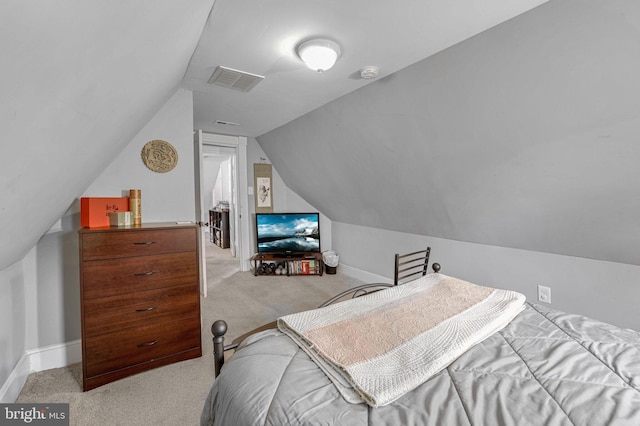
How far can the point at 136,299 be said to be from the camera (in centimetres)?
209

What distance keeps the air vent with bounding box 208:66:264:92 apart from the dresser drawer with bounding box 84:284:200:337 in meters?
1.71

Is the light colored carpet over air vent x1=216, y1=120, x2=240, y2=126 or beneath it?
beneath

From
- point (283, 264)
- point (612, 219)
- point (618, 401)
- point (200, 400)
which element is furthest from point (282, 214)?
point (618, 401)

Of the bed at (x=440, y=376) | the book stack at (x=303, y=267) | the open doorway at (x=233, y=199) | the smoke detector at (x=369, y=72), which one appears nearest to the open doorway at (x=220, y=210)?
the open doorway at (x=233, y=199)

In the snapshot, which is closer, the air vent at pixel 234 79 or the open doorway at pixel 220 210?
the air vent at pixel 234 79

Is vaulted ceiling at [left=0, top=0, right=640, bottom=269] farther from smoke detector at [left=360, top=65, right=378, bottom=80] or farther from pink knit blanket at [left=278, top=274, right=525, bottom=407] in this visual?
pink knit blanket at [left=278, top=274, right=525, bottom=407]

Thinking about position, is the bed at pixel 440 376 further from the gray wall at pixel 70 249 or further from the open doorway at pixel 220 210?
the open doorway at pixel 220 210

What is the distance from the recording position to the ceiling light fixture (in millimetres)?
1905

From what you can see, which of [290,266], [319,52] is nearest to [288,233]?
[290,266]

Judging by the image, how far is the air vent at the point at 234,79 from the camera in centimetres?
236

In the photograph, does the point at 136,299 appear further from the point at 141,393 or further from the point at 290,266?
the point at 290,266

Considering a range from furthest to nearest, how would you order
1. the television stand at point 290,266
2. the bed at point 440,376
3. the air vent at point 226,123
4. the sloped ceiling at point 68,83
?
the television stand at point 290,266 → the air vent at point 226,123 → the bed at point 440,376 → the sloped ceiling at point 68,83

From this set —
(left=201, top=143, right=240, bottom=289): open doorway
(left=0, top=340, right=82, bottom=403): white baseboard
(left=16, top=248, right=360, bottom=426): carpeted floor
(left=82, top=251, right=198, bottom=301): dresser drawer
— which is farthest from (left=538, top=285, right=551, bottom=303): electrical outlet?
(left=201, top=143, right=240, bottom=289): open doorway

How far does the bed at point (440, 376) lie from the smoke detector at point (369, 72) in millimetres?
1818
